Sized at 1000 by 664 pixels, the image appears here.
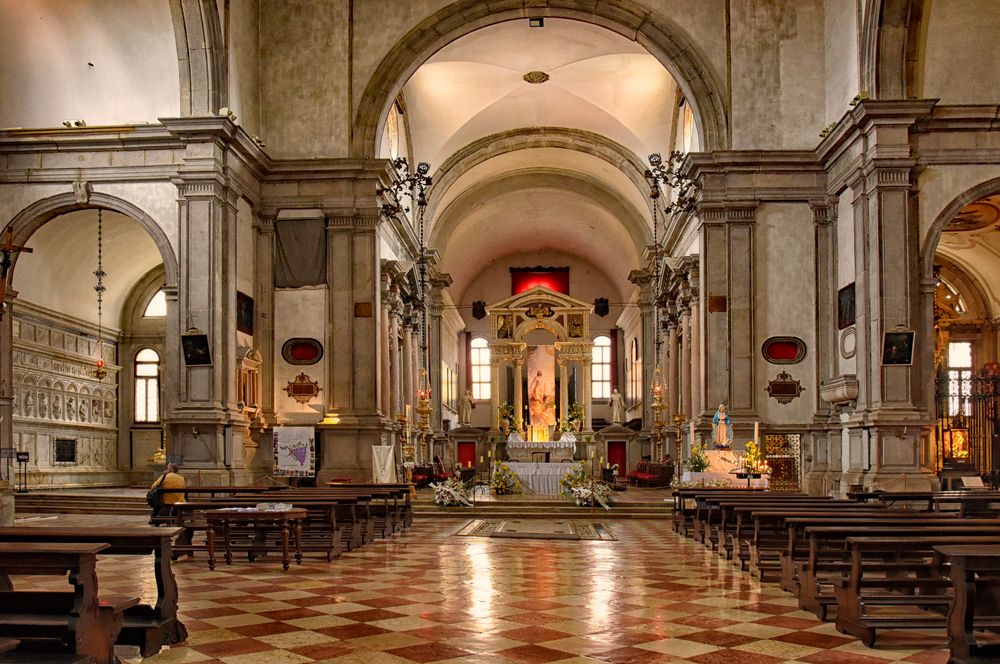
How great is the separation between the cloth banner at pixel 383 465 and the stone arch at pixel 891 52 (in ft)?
34.4

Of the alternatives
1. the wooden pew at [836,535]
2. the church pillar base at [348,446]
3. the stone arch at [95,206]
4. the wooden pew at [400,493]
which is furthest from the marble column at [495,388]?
the wooden pew at [836,535]

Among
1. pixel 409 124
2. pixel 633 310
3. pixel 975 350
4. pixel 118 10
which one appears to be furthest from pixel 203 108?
pixel 633 310

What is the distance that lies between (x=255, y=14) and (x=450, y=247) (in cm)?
1740

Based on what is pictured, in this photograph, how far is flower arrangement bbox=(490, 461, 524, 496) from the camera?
2095 cm

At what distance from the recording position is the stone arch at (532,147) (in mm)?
30456

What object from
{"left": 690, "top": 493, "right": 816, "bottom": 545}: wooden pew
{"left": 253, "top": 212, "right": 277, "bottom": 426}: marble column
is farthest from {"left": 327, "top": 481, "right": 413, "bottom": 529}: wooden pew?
{"left": 253, "top": 212, "right": 277, "bottom": 426}: marble column

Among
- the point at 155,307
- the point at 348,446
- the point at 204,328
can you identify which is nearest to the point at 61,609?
the point at 204,328

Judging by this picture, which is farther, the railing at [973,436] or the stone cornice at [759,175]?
the railing at [973,436]

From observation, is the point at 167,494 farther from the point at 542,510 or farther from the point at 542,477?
the point at 542,477

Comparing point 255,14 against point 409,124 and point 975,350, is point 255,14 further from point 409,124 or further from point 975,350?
point 975,350

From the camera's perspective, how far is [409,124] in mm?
27828

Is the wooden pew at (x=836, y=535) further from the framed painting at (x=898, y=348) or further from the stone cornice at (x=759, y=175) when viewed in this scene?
the stone cornice at (x=759, y=175)

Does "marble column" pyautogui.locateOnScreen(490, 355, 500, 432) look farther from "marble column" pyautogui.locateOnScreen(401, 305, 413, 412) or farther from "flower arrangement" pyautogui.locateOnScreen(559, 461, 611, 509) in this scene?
"flower arrangement" pyautogui.locateOnScreen(559, 461, 611, 509)

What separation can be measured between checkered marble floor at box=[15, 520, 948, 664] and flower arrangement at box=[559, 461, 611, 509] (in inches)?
264
